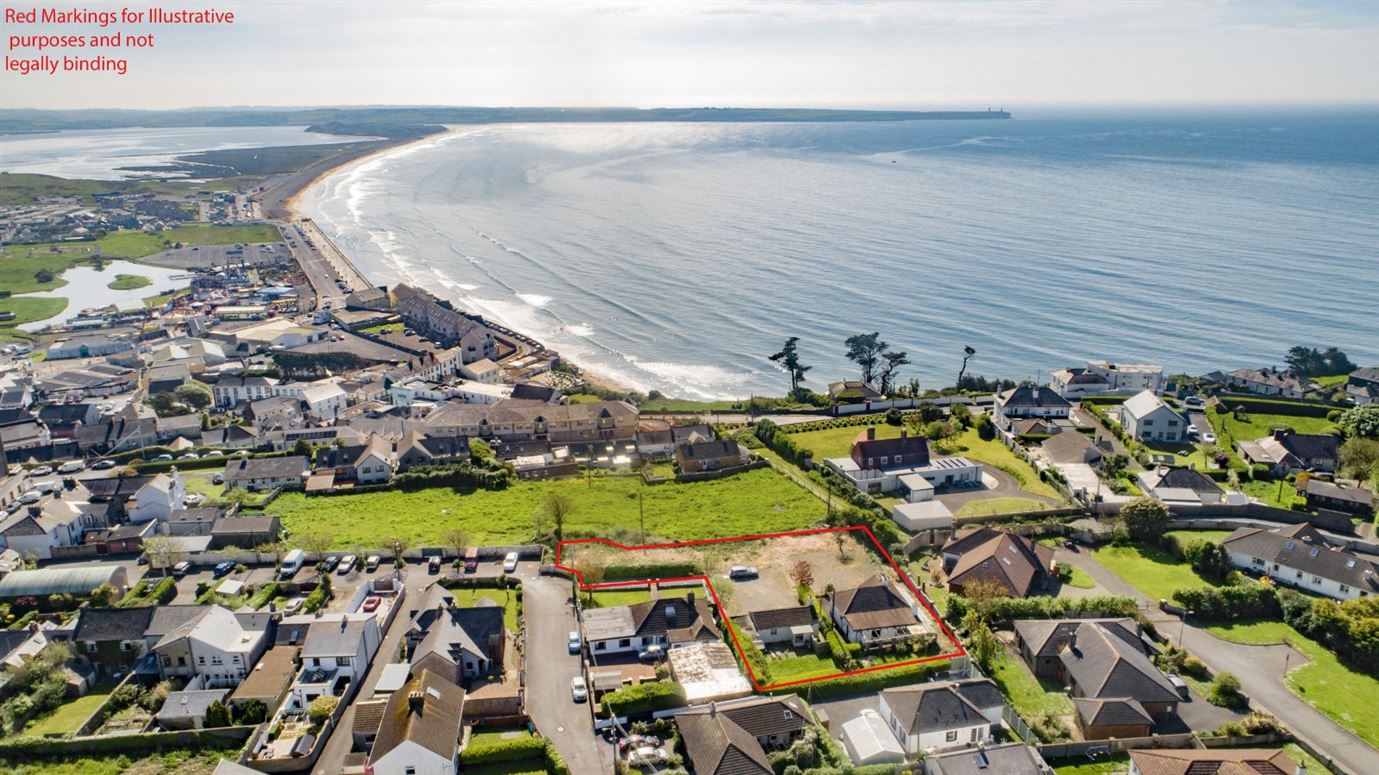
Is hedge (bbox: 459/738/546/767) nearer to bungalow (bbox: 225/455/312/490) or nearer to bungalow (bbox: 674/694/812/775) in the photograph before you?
bungalow (bbox: 674/694/812/775)

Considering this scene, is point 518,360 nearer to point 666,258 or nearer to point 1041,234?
point 666,258

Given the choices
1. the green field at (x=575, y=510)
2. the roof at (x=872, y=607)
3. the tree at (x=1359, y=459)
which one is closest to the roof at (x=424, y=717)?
the green field at (x=575, y=510)

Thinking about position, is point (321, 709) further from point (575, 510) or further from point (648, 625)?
point (575, 510)

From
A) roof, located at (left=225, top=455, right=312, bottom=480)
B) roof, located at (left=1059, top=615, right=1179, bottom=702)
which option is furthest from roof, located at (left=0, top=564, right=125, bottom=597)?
roof, located at (left=1059, top=615, right=1179, bottom=702)

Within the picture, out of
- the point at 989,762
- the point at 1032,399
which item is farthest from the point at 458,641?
the point at 1032,399

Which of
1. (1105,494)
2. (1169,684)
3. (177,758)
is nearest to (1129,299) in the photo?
(1105,494)

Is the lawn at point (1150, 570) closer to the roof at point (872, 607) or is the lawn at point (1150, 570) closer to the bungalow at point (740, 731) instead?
the roof at point (872, 607)
